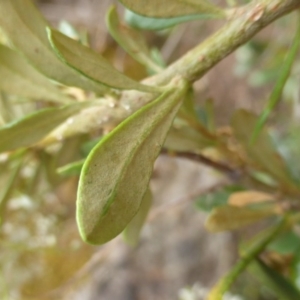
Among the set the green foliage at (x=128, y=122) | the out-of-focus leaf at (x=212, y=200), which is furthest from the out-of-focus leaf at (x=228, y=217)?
the out-of-focus leaf at (x=212, y=200)

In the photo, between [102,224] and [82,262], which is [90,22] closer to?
[82,262]

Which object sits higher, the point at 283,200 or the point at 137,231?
the point at 137,231

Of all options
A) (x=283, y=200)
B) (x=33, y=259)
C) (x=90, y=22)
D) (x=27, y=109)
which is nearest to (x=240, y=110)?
(x=283, y=200)

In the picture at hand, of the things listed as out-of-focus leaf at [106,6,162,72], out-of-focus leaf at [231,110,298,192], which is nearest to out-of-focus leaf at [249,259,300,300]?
out-of-focus leaf at [231,110,298,192]

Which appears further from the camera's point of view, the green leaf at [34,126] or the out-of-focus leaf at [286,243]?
the out-of-focus leaf at [286,243]

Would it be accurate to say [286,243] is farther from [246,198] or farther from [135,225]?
[135,225]

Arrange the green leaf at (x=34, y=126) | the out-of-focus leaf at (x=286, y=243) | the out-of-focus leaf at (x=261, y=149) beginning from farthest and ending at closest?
1. the out-of-focus leaf at (x=286, y=243)
2. the out-of-focus leaf at (x=261, y=149)
3. the green leaf at (x=34, y=126)

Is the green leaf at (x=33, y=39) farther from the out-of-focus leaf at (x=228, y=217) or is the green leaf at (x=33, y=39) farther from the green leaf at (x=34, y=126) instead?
the out-of-focus leaf at (x=228, y=217)
